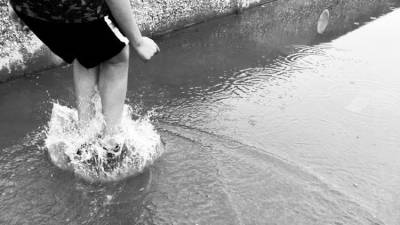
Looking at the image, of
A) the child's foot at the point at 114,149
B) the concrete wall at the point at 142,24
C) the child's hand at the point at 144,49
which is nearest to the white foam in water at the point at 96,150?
the child's foot at the point at 114,149

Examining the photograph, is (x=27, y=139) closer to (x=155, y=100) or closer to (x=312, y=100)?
(x=155, y=100)

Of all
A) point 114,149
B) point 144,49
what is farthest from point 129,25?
point 114,149

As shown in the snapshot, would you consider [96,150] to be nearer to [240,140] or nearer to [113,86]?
[113,86]

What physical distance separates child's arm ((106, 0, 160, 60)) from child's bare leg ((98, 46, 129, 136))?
0.39 feet

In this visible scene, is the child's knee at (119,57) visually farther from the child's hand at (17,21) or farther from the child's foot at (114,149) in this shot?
the child's hand at (17,21)

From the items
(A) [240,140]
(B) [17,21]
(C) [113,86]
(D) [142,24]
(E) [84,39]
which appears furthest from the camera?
(D) [142,24]

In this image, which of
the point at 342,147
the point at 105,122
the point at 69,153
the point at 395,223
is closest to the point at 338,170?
the point at 342,147

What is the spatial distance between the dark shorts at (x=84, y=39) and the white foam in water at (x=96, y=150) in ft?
1.31

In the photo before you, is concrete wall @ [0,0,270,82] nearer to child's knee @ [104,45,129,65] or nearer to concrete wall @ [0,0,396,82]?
concrete wall @ [0,0,396,82]

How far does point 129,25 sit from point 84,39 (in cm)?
26

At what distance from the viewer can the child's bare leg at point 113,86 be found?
7.93 ft

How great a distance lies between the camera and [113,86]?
8.05 ft

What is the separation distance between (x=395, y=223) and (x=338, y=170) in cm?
53

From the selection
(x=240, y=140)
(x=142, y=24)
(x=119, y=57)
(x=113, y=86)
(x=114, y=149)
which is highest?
(x=119, y=57)
